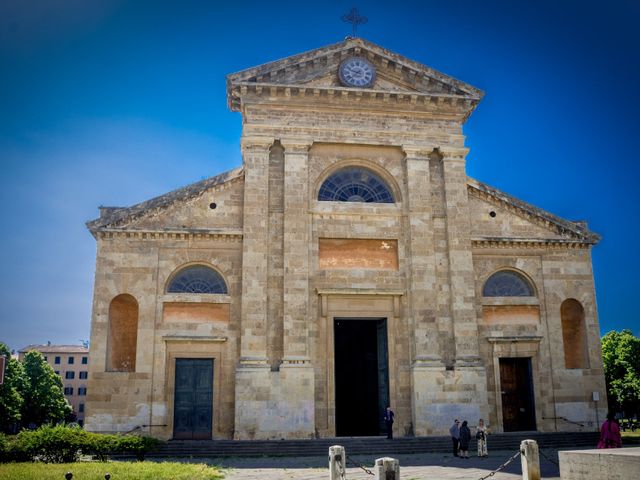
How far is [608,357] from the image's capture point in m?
51.0

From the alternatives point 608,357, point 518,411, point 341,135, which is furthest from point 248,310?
point 608,357

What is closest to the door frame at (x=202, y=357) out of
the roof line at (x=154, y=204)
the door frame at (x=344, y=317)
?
the door frame at (x=344, y=317)

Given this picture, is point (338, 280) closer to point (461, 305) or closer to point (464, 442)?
point (461, 305)

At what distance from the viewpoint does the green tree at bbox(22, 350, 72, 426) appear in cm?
5741

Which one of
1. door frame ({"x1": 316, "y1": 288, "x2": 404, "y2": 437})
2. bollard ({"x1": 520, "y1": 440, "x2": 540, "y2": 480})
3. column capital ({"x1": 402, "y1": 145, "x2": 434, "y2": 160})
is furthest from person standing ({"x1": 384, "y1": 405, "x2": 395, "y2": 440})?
column capital ({"x1": 402, "y1": 145, "x2": 434, "y2": 160})

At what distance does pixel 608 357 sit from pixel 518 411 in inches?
1109

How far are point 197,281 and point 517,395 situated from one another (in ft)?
46.4

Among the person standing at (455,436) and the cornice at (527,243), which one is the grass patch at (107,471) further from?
the cornice at (527,243)

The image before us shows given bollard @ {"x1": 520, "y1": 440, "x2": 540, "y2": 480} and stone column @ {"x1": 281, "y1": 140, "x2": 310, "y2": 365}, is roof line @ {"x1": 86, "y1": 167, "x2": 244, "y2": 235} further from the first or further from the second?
bollard @ {"x1": 520, "y1": 440, "x2": 540, "y2": 480}

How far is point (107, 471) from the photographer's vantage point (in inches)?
618

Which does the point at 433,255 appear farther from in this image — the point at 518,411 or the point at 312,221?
the point at 518,411

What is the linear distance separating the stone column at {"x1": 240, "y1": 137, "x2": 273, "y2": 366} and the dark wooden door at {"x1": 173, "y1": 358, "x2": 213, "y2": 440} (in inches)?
72.1

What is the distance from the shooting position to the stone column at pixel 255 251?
2472 centimetres

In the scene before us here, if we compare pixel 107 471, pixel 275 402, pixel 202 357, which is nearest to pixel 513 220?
pixel 275 402
